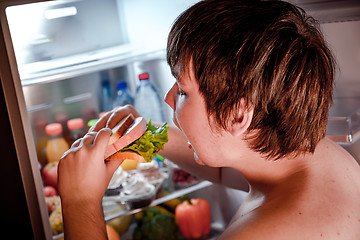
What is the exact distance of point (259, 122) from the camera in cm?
99

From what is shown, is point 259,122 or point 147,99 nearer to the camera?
point 259,122

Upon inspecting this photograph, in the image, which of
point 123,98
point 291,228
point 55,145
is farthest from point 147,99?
point 291,228

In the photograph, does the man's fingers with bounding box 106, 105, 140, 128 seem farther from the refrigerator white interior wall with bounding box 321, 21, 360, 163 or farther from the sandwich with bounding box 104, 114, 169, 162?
the refrigerator white interior wall with bounding box 321, 21, 360, 163

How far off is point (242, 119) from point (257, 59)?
0.49 ft

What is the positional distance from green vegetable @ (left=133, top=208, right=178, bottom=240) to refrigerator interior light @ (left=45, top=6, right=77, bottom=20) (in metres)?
0.88

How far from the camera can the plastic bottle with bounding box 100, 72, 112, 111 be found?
1.80m

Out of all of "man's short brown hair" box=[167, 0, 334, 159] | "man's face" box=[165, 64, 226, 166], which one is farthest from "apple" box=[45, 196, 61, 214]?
"man's short brown hair" box=[167, 0, 334, 159]

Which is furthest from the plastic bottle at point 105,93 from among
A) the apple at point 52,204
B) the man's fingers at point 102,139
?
the man's fingers at point 102,139

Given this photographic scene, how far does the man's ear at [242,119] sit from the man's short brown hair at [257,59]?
0.01 m

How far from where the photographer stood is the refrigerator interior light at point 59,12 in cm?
157

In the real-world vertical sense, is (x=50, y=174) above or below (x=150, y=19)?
below

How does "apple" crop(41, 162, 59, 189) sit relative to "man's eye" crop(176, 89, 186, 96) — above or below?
below

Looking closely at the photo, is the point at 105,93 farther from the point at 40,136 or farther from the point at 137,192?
the point at 137,192

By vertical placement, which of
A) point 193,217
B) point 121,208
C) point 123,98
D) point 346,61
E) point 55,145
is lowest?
point 193,217
